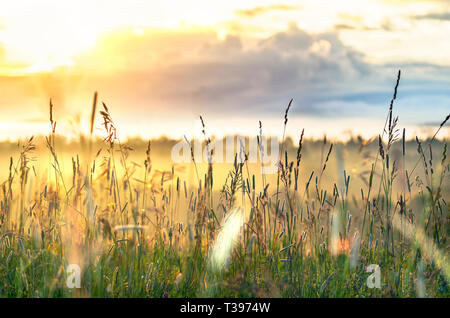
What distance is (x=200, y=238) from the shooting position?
10.7ft

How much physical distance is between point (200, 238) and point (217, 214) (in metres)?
0.42

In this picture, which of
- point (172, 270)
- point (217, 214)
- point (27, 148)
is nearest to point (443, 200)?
point (217, 214)

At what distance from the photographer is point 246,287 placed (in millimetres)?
2801

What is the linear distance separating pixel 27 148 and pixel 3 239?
71 centimetres

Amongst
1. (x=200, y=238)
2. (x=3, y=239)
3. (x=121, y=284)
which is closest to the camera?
(x=121, y=284)

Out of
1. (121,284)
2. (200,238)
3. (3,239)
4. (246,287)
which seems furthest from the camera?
(3,239)

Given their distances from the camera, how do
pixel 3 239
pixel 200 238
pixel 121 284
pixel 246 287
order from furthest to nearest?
1. pixel 3 239
2. pixel 200 238
3. pixel 121 284
4. pixel 246 287

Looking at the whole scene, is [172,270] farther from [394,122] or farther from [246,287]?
[394,122]

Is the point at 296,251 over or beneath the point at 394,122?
beneath

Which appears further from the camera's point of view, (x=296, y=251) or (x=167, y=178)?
(x=167, y=178)

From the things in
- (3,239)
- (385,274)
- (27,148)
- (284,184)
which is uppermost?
(27,148)

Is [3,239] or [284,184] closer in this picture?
[284,184]

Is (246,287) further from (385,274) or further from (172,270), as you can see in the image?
(385,274)
